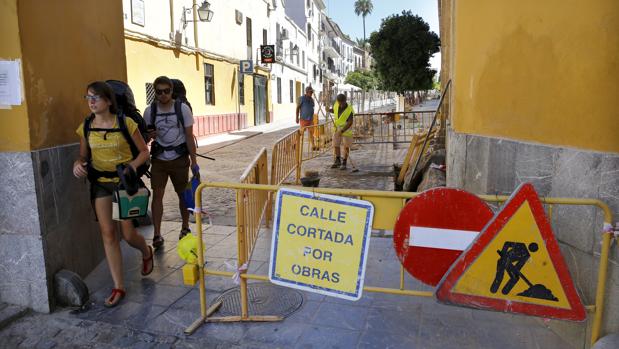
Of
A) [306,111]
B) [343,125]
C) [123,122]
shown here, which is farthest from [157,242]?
[306,111]

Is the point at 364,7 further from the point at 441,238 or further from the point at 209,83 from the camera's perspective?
the point at 441,238

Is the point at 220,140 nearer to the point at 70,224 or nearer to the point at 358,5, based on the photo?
the point at 70,224

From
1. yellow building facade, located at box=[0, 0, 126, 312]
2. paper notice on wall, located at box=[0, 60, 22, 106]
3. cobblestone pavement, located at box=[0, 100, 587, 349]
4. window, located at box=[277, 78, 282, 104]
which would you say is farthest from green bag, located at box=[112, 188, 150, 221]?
window, located at box=[277, 78, 282, 104]

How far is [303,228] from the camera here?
3084 mm

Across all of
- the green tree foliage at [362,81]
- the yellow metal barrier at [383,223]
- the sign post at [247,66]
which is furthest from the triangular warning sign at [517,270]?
the green tree foliage at [362,81]

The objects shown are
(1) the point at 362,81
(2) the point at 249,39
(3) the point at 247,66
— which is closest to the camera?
(3) the point at 247,66

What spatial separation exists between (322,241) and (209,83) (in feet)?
60.6

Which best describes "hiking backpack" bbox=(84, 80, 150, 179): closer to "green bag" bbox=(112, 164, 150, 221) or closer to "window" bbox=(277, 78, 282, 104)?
"green bag" bbox=(112, 164, 150, 221)

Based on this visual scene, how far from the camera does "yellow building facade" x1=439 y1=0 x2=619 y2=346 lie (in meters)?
2.79

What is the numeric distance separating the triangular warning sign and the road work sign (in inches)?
21.8

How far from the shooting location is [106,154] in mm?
3773

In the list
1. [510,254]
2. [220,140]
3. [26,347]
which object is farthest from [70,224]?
[220,140]

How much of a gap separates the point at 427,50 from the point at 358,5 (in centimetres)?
9178

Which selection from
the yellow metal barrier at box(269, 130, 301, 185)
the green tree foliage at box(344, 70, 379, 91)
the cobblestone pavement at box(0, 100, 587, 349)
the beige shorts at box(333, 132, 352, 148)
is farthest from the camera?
the green tree foliage at box(344, 70, 379, 91)
